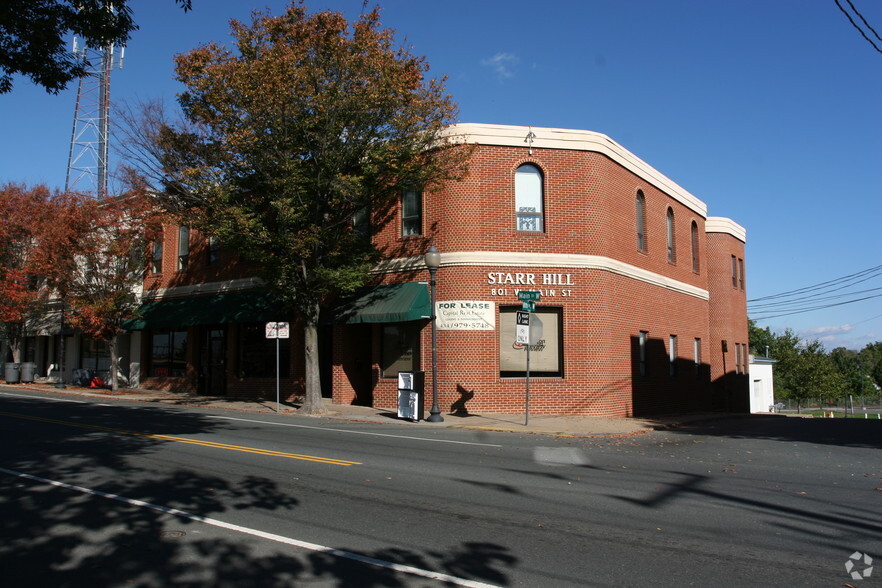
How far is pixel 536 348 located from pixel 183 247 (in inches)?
669

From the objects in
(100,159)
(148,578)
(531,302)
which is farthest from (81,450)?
(100,159)

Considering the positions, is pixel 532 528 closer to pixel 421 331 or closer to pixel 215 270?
pixel 421 331

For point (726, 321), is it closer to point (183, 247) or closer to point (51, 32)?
point (183, 247)

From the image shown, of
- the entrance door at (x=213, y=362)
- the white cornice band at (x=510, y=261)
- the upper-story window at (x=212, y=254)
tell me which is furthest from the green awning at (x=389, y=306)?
the upper-story window at (x=212, y=254)

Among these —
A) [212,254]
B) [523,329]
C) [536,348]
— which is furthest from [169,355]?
[523,329]

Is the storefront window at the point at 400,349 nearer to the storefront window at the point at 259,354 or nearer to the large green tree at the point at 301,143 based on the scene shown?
the large green tree at the point at 301,143

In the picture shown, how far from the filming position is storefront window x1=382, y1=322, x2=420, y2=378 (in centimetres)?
2119

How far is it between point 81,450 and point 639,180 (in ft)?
64.7

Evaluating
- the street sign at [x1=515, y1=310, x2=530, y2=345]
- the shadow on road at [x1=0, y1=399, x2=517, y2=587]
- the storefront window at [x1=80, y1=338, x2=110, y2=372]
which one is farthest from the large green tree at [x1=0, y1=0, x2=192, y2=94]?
the storefront window at [x1=80, y1=338, x2=110, y2=372]

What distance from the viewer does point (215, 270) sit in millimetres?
27672

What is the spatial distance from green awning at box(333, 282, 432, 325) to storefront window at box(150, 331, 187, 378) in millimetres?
10736

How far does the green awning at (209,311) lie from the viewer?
2441 cm

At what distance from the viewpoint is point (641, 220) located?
2495 cm

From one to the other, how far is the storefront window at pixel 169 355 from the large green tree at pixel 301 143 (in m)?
10.8
